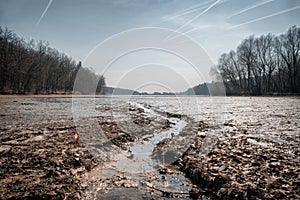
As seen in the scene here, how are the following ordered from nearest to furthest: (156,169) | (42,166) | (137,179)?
(137,179), (42,166), (156,169)

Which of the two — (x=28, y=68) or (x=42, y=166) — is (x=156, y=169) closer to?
(x=42, y=166)

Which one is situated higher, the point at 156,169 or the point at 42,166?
the point at 42,166

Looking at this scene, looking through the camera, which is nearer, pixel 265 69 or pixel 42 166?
pixel 42 166

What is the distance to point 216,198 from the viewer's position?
3883 mm

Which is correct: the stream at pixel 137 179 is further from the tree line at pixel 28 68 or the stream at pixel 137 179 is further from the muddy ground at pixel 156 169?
the tree line at pixel 28 68

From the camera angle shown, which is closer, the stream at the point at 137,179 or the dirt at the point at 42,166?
the dirt at the point at 42,166

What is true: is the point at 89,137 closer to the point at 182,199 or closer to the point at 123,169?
the point at 123,169

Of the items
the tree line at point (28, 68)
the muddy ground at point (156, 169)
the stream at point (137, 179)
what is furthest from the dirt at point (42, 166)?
the tree line at point (28, 68)

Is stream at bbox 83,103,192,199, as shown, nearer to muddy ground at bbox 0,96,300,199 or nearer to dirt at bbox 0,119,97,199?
muddy ground at bbox 0,96,300,199

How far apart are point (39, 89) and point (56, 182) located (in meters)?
76.4

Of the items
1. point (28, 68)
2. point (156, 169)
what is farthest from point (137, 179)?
point (28, 68)

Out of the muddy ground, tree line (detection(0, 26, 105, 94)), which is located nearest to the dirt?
the muddy ground

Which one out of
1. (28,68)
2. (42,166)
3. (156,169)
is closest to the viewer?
(42,166)

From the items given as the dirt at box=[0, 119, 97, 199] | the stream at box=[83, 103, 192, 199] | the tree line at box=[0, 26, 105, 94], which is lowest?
the stream at box=[83, 103, 192, 199]
